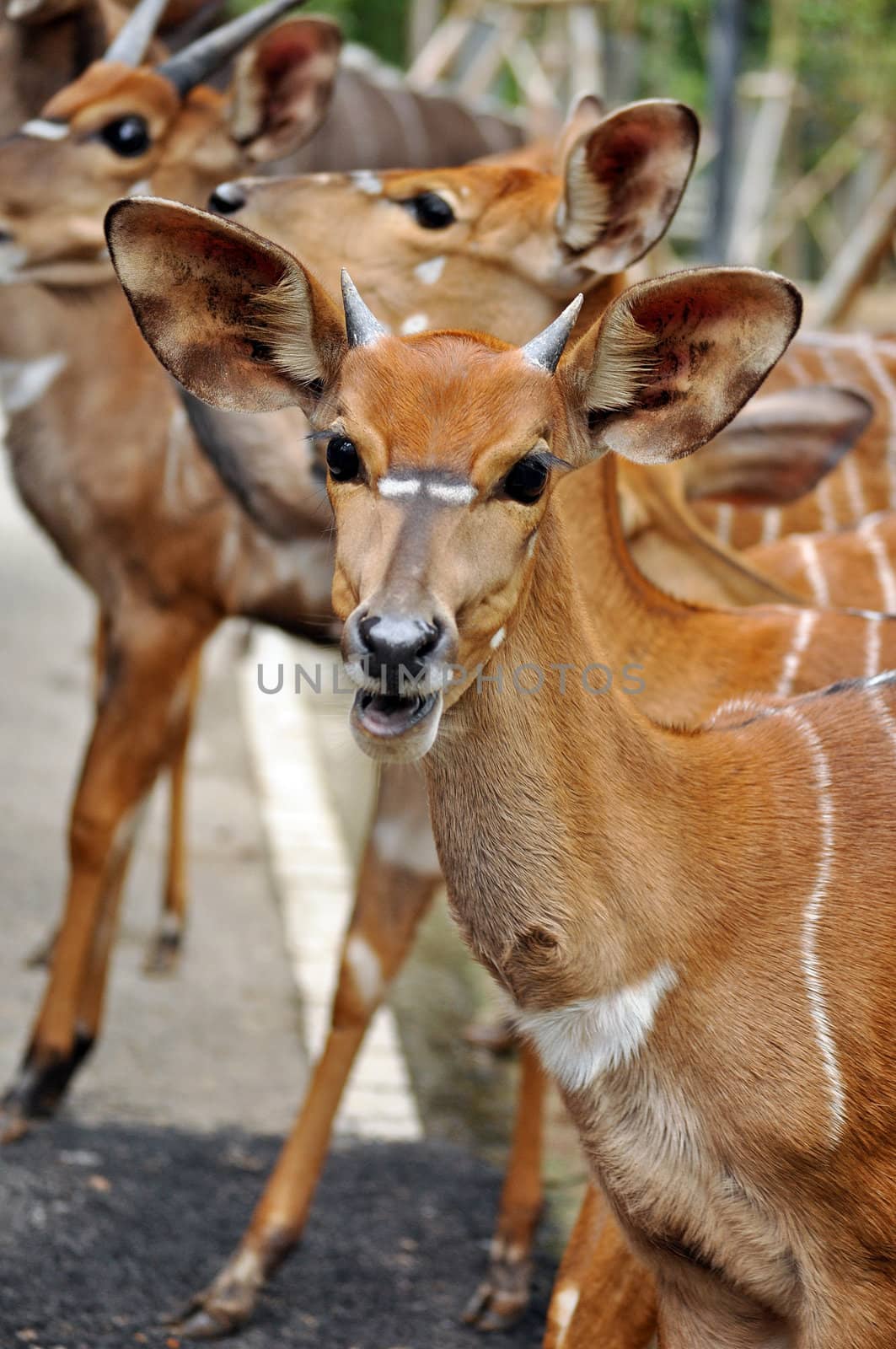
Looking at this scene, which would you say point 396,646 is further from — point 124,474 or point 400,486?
point 124,474

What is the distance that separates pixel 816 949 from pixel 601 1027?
10.8 inches

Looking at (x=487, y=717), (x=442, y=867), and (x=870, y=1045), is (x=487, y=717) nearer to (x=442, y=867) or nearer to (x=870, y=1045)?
(x=442, y=867)

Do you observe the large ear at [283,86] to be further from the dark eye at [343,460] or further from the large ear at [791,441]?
the dark eye at [343,460]

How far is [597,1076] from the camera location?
218 centimetres

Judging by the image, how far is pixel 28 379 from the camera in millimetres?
4160

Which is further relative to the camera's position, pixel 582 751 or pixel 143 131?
pixel 143 131

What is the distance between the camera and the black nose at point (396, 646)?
1854 mm

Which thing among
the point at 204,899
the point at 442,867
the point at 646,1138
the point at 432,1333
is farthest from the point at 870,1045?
the point at 204,899

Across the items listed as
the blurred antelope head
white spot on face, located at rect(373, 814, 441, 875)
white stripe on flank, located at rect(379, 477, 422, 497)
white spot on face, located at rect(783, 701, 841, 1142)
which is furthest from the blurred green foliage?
white stripe on flank, located at rect(379, 477, 422, 497)

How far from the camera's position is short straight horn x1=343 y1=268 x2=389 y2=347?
2.18m

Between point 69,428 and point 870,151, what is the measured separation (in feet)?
35.1

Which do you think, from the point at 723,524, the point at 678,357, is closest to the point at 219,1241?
the point at 678,357

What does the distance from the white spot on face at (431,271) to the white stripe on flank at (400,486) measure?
1.38m

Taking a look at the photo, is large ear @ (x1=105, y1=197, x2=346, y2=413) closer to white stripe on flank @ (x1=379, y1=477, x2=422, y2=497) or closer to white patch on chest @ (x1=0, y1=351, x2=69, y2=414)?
white stripe on flank @ (x1=379, y1=477, x2=422, y2=497)
